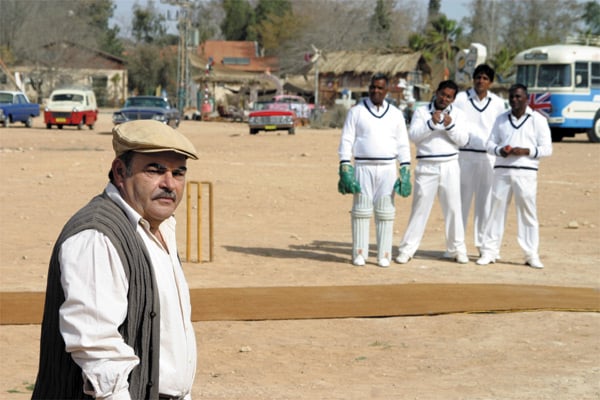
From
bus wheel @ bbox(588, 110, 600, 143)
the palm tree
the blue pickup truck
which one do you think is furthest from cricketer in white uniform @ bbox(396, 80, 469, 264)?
the palm tree

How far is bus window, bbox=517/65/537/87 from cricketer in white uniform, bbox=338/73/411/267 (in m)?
26.2

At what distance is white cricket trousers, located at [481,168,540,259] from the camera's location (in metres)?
11.3

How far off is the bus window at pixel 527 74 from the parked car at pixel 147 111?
39.4ft

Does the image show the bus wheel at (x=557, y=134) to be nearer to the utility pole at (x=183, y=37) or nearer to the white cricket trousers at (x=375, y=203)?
the white cricket trousers at (x=375, y=203)

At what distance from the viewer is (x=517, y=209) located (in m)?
11.5

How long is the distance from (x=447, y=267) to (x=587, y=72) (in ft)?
85.3

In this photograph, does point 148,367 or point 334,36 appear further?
point 334,36

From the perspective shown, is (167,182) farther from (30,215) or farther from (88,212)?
(30,215)

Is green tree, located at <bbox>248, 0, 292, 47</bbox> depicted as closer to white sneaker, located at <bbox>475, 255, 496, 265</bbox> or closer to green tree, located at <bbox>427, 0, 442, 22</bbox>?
green tree, located at <bbox>427, 0, 442, 22</bbox>

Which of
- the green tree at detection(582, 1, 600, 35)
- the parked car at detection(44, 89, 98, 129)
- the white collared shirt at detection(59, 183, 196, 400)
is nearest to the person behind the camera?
the white collared shirt at detection(59, 183, 196, 400)

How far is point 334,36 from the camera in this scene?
91062 millimetres

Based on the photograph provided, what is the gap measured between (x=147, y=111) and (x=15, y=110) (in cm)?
707

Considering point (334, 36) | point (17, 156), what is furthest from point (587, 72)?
point (334, 36)

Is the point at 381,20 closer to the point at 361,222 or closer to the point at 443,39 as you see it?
the point at 443,39
